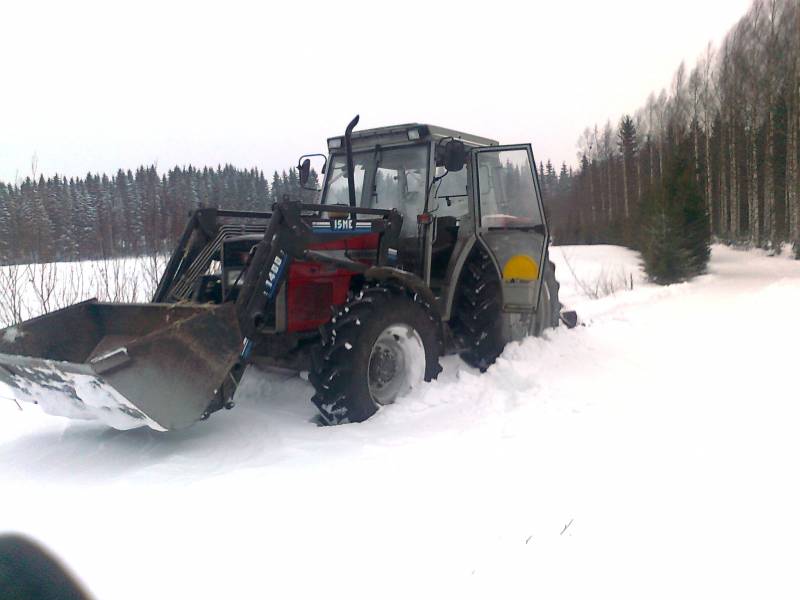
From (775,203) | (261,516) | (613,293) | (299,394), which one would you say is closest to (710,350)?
(299,394)

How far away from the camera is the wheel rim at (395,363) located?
5.08 meters

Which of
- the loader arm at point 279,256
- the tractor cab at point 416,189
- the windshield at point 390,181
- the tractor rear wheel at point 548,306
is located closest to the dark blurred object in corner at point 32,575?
the loader arm at point 279,256

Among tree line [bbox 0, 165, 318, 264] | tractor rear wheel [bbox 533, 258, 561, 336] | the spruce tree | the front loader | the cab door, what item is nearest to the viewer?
the front loader

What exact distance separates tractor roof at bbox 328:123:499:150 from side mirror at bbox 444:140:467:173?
0.34 metres

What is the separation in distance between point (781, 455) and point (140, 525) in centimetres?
350

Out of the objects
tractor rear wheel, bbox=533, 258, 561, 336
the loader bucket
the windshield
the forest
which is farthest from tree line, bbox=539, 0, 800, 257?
the loader bucket

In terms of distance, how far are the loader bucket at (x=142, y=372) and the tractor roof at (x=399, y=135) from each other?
2.66 metres

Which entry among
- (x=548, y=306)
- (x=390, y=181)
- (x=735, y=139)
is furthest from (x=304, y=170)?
(x=735, y=139)

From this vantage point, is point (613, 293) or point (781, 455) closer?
point (781, 455)

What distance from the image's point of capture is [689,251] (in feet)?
61.8

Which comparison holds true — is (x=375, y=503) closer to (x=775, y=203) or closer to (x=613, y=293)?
(x=613, y=293)

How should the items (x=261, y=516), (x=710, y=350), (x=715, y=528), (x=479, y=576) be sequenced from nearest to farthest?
(x=479, y=576)
(x=715, y=528)
(x=261, y=516)
(x=710, y=350)

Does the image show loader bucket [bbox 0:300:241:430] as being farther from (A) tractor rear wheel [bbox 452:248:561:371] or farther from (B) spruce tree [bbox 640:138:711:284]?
(B) spruce tree [bbox 640:138:711:284]

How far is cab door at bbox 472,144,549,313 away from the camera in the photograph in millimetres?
6520
